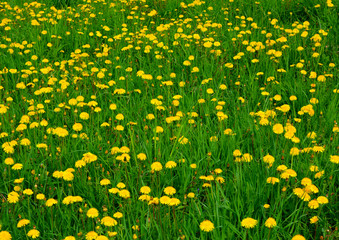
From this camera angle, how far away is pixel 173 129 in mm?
2592

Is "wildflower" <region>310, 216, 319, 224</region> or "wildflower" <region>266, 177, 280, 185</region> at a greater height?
"wildflower" <region>266, 177, 280, 185</region>

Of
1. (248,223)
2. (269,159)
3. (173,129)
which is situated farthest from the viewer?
(173,129)

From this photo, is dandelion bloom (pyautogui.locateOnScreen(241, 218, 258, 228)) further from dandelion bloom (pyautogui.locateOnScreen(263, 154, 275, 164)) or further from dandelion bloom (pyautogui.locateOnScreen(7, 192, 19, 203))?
dandelion bloom (pyautogui.locateOnScreen(7, 192, 19, 203))

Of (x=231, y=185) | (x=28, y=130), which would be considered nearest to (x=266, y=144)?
(x=231, y=185)

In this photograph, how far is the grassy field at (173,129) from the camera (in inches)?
73.0

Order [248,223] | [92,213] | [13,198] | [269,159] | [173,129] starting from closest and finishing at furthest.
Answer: [248,223], [92,213], [13,198], [269,159], [173,129]

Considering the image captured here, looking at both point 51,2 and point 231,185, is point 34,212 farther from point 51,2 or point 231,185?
point 51,2

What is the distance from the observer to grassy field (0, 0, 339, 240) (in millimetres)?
1854

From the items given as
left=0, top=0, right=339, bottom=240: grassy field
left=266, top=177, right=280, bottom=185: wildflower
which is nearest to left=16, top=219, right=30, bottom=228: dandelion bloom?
left=0, top=0, right=339, bottom=240: grassy field

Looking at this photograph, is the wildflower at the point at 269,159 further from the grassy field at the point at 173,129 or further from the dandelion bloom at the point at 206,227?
the dandelion bloom at the point at 206,227

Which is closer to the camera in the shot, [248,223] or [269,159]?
[248,223]

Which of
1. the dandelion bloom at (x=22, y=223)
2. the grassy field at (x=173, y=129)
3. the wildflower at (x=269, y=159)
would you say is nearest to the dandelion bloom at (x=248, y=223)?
the grassy field at (x=173, y=129)

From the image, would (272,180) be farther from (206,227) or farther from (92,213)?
(92,213)

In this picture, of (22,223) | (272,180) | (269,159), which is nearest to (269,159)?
(269,159)
